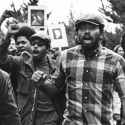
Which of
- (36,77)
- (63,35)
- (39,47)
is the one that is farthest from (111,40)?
(36,77)

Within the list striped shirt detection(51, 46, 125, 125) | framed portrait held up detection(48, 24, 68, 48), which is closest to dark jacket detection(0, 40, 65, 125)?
striped shirt detection(51, 46, 125, 125)

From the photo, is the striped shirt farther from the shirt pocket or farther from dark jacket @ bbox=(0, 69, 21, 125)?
the shirt pocket

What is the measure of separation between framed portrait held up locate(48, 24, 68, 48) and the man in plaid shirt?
18.7 feet

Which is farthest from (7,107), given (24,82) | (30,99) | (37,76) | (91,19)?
(24,82)

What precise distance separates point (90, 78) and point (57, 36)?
6.06m

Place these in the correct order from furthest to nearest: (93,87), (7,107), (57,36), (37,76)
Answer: (57,36) → (93,87) → (37,76) → (7,107)

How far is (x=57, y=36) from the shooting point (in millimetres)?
10156

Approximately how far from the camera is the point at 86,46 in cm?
420

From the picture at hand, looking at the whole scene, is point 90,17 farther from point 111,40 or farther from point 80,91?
point 111,40

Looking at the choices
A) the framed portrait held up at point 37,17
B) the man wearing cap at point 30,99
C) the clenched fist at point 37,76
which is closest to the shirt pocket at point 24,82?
the man wearing cap at point 30,99

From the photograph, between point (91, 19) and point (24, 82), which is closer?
point (91, 19)

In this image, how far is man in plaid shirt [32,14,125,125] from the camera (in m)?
4.11

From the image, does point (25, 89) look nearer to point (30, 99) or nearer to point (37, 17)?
point (30, 99)

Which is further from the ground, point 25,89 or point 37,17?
point 37,17
